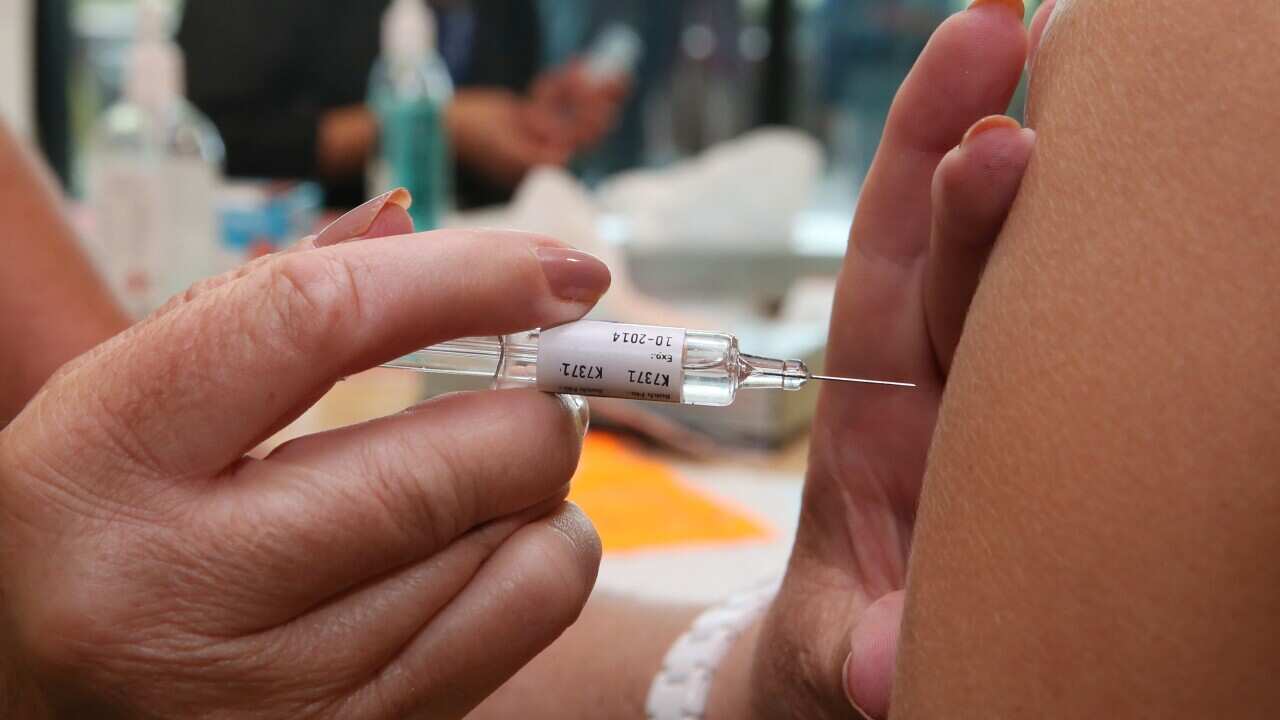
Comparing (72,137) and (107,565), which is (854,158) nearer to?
(72,137)

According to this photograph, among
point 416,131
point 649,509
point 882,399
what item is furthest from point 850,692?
point 416,131

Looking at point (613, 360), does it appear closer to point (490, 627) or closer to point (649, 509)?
point (490, 627)

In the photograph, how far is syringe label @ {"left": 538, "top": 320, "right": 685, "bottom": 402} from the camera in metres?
0.47

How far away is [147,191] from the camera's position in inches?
50.8

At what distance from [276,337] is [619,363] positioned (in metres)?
0.15

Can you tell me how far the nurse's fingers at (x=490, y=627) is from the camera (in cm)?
45

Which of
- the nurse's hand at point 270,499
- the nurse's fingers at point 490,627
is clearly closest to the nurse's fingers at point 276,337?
the nurse's hand at point 270,499

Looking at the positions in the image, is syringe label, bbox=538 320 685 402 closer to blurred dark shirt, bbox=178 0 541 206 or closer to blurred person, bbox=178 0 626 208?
blurred person, bbox=178 0 626 208

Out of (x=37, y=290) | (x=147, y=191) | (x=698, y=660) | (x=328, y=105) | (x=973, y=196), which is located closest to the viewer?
(x=973, y=196)

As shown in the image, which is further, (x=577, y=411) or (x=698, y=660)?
(x=698, y=660)

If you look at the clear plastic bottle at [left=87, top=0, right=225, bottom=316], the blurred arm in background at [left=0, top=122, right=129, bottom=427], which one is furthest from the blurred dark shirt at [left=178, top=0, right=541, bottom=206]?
the blurred arm in background at [left=0, top=122, right=129, bottom=427]

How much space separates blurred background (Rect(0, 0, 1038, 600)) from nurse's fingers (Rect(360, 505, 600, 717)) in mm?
326

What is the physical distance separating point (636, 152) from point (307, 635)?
2.90m

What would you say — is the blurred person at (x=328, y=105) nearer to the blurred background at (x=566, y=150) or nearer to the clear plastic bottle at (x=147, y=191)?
the blurred background at (x=566, y=150)
